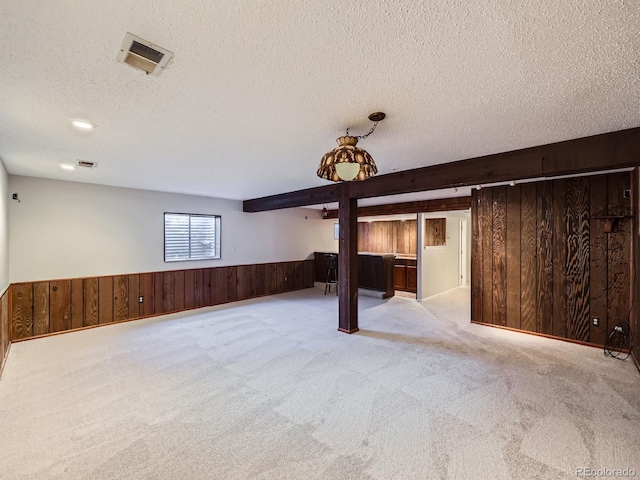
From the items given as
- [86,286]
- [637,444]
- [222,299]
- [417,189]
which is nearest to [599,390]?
[637,444]

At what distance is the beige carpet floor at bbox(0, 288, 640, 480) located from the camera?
68.9 inches

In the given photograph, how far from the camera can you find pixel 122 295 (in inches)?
191

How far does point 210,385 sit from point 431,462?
1924mm

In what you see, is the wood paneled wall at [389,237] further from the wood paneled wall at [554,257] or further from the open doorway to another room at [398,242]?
the wood paneled wall at [554,257]

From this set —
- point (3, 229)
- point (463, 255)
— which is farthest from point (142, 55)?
point (463, 255)

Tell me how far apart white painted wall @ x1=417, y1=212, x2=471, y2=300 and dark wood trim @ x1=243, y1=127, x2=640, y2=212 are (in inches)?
112

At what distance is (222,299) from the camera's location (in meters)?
6.20

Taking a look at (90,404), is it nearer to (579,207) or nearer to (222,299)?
(222,299)

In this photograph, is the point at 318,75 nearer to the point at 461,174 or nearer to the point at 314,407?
the point at 461,174

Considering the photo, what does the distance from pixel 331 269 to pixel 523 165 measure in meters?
5.43

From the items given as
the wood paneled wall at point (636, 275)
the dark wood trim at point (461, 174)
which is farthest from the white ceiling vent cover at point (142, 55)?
the wood paneled wall at point (636, 275)

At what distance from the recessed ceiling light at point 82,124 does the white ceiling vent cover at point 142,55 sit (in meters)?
1.08

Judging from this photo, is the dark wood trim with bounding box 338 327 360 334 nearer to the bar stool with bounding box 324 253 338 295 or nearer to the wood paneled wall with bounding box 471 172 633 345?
the wood paneled wall with bounding box 471 172 633 345

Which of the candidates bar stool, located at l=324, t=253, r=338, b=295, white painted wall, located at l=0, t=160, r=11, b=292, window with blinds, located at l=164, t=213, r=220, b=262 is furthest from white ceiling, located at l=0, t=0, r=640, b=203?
bar stool, located at l=324, t=253, r=338, b=295
